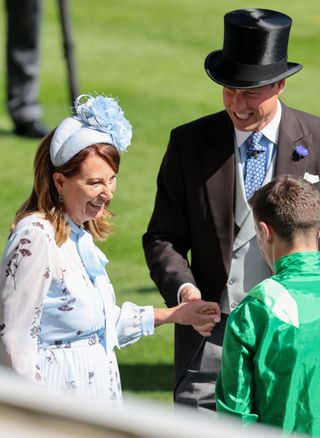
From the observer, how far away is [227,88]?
14.4ft

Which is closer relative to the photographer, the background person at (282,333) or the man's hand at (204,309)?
the background person at (282,333)

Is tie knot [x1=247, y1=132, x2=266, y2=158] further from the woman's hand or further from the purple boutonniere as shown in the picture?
the woman's hand

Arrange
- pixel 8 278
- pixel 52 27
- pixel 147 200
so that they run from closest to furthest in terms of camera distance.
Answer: pixel 8 278 → pixel 147 200 → pixel 52 27

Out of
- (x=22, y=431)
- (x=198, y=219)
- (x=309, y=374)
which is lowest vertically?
(x=198, y=219)

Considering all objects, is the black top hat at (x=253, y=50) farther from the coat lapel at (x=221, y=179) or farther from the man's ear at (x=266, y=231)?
the man's ear at (x=266, y=231)

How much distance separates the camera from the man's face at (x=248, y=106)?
430 centimetres

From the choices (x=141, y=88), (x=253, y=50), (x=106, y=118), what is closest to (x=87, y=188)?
(x=106, y=118)

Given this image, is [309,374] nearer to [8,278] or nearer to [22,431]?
[8,278]

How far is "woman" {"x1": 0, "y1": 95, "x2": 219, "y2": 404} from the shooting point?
352 centimetres

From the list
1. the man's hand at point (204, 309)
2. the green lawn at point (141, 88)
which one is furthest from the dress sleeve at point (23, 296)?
the green lawn at point (141, 88)

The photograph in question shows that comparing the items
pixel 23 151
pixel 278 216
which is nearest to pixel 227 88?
pixel 278 216

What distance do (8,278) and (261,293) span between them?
0.86 metres

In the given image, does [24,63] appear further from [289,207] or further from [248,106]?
[289,207]

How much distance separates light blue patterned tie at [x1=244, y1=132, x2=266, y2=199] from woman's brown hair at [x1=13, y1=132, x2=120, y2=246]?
734 mm
